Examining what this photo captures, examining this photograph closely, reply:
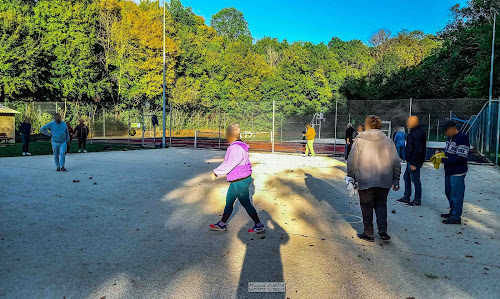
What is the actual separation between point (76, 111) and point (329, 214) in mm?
36720

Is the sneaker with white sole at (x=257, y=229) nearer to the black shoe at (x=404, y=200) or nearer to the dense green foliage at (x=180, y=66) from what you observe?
the black shoe at (x=404, y=200)

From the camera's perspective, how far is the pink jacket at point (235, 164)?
196 inches

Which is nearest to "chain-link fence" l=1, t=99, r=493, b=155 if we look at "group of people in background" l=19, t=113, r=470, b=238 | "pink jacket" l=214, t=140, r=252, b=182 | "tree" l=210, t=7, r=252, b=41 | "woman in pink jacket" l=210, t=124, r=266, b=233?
A: "group of people in background" l=19, t=113, r=470, b=238

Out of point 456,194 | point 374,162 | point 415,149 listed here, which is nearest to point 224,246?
point 374,162

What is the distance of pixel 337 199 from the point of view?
784 cm

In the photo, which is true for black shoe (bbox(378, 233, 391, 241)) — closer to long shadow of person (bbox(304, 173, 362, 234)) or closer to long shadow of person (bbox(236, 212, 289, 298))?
long shadow of person (bbox(304, 173, 362, 234))

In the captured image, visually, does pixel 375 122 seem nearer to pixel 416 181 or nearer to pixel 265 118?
pixel 416 181

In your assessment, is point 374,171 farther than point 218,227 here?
No

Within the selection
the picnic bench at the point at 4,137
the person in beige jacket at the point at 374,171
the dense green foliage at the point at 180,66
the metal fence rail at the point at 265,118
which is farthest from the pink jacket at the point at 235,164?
the dense green foliage at the point at 180,66

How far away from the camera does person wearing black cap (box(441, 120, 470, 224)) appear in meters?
5.76

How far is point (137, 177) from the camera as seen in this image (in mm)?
10258

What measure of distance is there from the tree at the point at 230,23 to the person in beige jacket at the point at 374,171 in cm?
7712

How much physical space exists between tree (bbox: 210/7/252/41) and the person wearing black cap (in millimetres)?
76266

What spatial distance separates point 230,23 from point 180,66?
35.2 m
